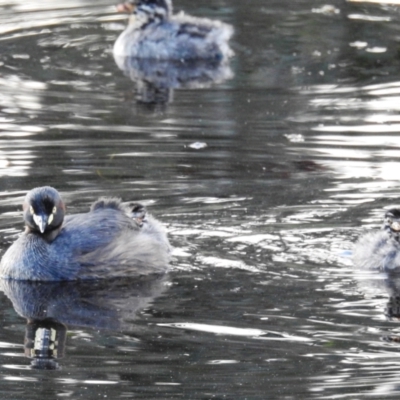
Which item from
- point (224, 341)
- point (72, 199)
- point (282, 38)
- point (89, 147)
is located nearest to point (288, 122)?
point (89, 147)

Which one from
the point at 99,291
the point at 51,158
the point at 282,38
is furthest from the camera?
the point at 282,38

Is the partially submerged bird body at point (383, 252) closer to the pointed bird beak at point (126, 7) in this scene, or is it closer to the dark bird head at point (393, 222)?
the dark bird head at point (393, 222)

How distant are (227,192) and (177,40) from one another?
6248mm

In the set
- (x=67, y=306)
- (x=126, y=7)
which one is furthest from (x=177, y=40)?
(x=67, y=306)

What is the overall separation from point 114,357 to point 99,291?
161 cm

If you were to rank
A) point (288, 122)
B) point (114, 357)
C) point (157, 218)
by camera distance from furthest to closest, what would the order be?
point (288, 122), point (157, 218), point (114, 357)

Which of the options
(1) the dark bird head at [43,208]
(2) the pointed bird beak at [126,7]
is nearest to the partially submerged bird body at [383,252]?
(1) the dark bird head at [43,208]

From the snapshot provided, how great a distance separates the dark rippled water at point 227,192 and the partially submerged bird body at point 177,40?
10.6 inches

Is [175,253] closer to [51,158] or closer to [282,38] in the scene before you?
[51,158]

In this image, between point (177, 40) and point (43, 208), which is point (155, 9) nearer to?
point (177, 40)

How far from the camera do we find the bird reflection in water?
858 centimetres

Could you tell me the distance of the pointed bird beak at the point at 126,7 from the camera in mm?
18281

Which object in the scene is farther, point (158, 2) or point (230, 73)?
point (158, 2)

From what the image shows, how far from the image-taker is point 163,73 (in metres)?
16.6
